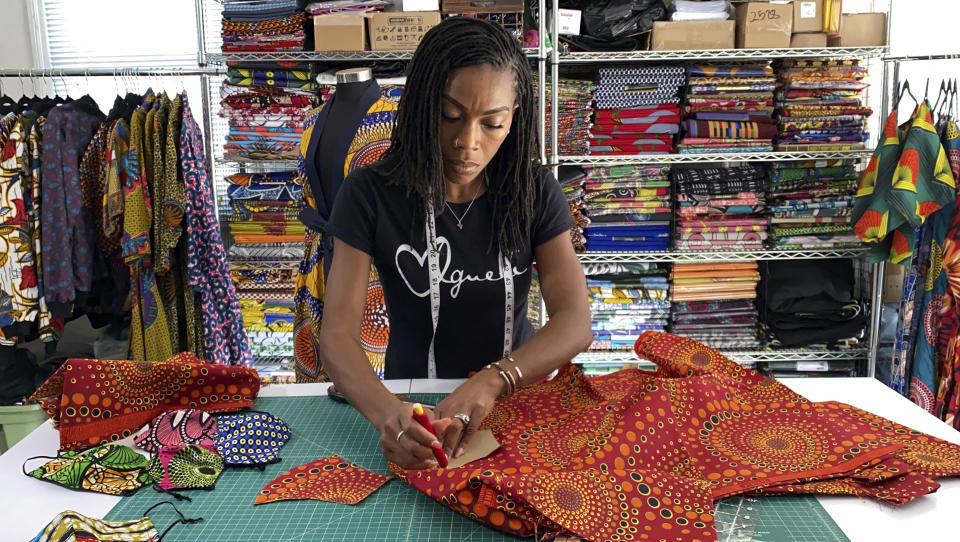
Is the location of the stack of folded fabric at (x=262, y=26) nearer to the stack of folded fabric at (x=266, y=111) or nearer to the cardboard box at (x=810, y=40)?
the stack of folded fabric at (x=266, y=111)

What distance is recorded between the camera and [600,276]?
343 centimetres

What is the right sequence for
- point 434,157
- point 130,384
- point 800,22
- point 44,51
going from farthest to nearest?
point 44,51 < point 800,22 < point 434,157 < point 130,384

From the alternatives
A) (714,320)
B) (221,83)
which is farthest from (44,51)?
(714,320)

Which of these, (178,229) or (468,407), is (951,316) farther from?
(178,229)

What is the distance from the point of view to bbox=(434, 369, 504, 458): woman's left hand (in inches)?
43.3

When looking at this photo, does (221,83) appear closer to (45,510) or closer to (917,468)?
(45,510)

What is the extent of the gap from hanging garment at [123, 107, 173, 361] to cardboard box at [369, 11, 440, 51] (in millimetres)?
968

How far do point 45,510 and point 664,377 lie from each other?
3.35 feet

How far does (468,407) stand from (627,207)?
231 centimetres

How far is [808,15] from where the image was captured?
3021 mm

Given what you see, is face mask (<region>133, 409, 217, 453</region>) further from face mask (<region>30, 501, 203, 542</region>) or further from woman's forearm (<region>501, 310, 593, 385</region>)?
woman's forearm (<region>501, 310, 593, 385</region>)

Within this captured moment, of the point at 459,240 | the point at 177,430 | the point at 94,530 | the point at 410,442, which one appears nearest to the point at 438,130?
the point at 459,240

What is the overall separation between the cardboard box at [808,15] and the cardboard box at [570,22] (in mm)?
906

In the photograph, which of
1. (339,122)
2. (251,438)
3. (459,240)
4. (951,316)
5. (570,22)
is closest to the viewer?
(251,438)
